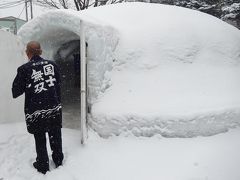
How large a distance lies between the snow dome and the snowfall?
0.02 meters

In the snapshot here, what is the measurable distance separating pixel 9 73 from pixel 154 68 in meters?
2.63

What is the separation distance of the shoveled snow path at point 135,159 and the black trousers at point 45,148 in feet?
0.43

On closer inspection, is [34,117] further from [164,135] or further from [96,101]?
[164,135]

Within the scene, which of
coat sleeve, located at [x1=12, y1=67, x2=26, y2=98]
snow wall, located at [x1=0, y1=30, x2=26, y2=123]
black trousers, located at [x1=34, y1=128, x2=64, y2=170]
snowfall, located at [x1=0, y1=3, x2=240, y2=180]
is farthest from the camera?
snow wall, located at [x1=0, y1=30, x2=26, y2=123]

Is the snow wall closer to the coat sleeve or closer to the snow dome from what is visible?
the snow dome

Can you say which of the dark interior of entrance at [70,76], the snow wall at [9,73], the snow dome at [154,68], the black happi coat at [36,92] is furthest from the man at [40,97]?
the dark interior of entrance at [70,76]

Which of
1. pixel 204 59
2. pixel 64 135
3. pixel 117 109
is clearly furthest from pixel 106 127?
pixel 204 59

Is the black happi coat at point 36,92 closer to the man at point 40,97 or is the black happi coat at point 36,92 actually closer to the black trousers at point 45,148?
the man at point 40,97

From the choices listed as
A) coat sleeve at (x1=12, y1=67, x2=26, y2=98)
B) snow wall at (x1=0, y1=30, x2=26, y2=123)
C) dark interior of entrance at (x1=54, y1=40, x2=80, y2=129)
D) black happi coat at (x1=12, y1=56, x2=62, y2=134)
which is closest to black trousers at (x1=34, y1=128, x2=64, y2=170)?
black happi coat at (x1=12, y1=56, x2=62, y2=134)

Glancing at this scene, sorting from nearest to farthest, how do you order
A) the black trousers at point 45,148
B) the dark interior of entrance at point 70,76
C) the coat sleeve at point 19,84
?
the coat sleeve at point 19,84, the black trousers at point 45,148, the dark interior of entrance at point 70,76

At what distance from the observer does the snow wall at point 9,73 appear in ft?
20.4

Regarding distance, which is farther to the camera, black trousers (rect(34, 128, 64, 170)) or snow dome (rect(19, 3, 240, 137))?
snow dome (rect(19, 3, 240, 137))

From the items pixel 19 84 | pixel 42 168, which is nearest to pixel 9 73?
pixel 19 84

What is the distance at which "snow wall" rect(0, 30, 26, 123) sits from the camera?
6.21 meters
